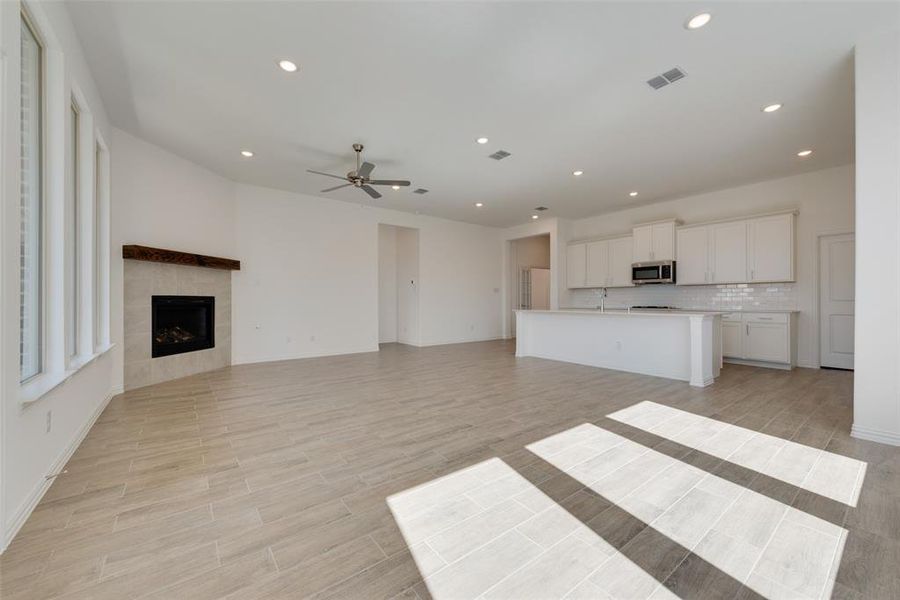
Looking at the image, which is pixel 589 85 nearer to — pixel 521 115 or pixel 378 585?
pixel 521 115

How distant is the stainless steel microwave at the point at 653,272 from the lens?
6758mm

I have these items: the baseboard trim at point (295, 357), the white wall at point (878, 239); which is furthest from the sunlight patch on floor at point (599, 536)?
the baseboard trim at point (295, 357)

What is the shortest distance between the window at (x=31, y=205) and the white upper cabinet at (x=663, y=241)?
8.19 meters

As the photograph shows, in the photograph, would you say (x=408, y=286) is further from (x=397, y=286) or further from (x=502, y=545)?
(x=502, y=545)

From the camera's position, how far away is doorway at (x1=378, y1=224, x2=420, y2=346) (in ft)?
28.1

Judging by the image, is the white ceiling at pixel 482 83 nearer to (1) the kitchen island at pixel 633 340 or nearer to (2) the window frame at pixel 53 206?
(2) the window frame at pixel 53 206

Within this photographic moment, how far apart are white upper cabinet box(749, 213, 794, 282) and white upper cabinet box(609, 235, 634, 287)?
1968mm

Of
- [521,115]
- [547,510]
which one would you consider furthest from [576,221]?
[547,510]

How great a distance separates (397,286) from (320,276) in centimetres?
254

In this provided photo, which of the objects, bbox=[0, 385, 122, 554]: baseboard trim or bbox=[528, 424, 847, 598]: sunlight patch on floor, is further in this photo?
bbox=[0, 385, 122, 554]: baseboard trim

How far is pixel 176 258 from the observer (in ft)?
15.5

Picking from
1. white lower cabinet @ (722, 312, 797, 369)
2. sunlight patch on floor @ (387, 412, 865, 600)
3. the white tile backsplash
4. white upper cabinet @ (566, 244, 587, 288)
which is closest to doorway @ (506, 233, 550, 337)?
white upper cabinet @ (566, 244, 587, 288)

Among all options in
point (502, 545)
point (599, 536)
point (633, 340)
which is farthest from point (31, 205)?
point (633, 340)

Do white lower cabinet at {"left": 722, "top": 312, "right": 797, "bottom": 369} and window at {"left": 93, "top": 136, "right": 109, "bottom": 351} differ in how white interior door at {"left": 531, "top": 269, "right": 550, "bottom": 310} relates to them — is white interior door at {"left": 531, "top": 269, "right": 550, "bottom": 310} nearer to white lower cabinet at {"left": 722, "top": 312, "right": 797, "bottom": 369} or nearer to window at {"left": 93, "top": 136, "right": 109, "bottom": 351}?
white lower cabinet at {"left": 722, "top": 312, "right": 797, "bottom": 369}
